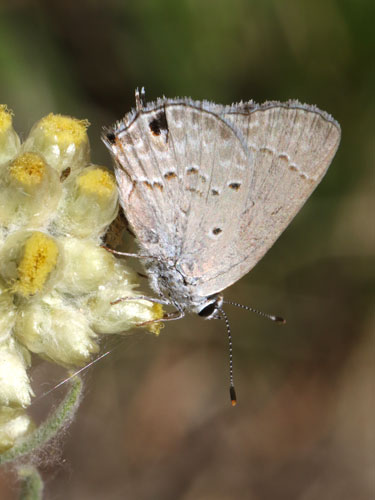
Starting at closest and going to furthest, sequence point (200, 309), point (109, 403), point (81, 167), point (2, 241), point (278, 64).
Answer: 1. point (2, 241)
2. point (81, 167)
3. point (200, 309)
4. point (109, 403)
5. point (278, 64)

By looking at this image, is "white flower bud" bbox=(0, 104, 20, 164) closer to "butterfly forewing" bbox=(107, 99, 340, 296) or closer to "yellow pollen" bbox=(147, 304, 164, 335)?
"butterfly forewing" bbox=(107, 99, 340, 296)

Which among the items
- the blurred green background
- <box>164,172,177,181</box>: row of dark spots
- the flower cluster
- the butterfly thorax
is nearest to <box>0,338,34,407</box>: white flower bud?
the flower cluster

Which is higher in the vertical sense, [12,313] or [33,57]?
[33,57]

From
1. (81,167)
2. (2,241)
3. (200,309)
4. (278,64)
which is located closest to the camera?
(2,241)

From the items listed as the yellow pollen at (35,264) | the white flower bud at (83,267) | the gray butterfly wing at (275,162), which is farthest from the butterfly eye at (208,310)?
the yellow pollen at (35,264)

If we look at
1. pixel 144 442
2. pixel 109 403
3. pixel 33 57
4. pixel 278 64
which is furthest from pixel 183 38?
pixel 144 442

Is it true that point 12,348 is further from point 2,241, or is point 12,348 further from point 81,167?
point 81,167

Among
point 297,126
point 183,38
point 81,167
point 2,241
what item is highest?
point 183,38
